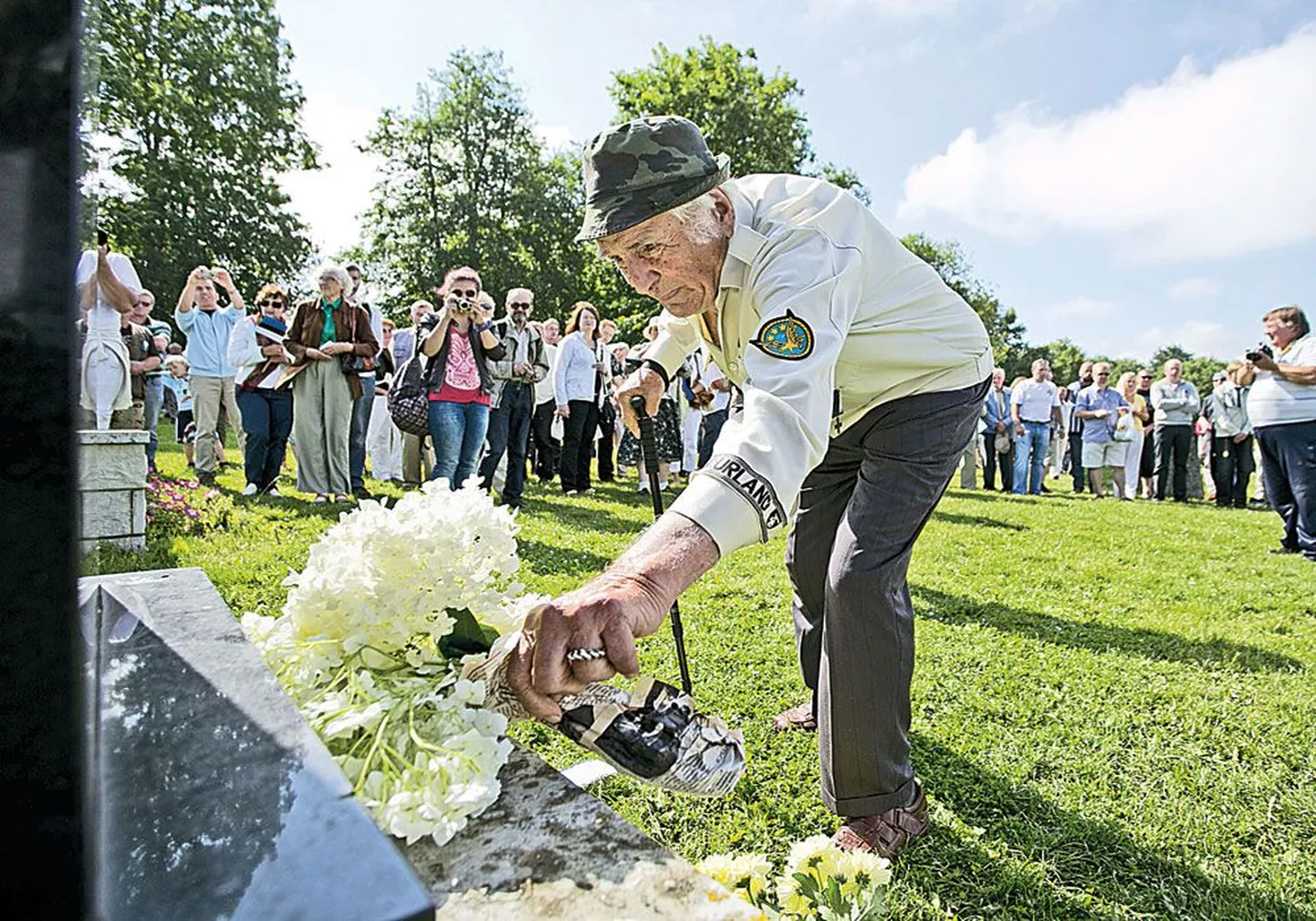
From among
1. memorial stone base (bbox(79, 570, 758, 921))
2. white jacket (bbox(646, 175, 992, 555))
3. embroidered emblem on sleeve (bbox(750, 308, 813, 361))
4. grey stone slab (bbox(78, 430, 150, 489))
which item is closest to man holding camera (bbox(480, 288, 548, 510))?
grey stone slab (bbox(78, 430, 150, 489))

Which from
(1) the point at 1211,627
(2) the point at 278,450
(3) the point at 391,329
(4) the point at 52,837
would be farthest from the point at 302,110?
(4) the point at 52,837

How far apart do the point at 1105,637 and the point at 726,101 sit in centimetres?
2992

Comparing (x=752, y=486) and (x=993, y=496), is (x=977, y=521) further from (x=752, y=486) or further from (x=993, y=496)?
(x=752, y=486)

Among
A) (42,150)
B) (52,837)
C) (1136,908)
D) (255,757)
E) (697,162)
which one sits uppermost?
(697,162)

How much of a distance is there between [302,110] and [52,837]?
38.8 meters

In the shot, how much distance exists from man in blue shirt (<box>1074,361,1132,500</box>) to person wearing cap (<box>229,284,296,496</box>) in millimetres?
12922

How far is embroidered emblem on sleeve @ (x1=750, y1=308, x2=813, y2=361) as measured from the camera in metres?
1.79

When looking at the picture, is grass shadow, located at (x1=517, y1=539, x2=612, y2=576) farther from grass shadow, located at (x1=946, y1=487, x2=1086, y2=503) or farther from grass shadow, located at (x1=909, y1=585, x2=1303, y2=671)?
grass shadow, located at (x1=946, y1=487, x2=1086, y2=503)

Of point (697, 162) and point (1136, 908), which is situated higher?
point (697, 162)

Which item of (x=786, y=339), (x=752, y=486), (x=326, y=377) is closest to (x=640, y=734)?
(x=752, y=486)

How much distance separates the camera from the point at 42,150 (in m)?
0.49

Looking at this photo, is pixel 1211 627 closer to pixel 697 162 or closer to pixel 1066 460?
pixel 697 162

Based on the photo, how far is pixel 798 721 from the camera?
3.49 m

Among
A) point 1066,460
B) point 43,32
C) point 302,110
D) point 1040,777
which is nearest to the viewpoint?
point 43,32
